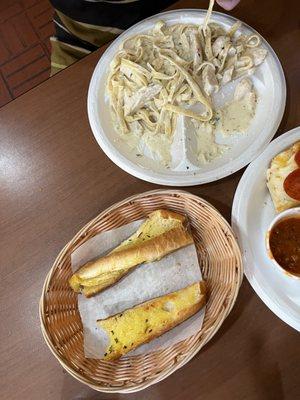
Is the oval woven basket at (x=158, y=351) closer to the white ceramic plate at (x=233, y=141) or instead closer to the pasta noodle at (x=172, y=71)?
the white ceramic plate at (x=233, y=141)

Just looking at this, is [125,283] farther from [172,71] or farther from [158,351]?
[172,71]

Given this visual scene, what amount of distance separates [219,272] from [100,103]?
2.45 ft

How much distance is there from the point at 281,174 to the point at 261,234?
0.20 m

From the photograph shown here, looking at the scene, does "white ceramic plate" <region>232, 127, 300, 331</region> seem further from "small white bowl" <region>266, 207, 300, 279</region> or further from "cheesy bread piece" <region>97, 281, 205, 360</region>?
"cheesy bread piece" <region>97, 281, 205, 360</region>

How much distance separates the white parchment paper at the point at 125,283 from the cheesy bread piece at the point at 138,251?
34 millimetres

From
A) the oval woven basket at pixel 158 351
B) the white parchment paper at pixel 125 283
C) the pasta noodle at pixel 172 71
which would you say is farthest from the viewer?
the pasta noodle at pixel 172 71

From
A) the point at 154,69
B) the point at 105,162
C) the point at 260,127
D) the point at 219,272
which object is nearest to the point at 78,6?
the point at 154,69

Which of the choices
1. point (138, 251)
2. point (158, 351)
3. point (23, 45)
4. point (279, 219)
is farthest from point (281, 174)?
point (23, 45)

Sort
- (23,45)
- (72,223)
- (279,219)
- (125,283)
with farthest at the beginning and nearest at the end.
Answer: (23,45) < (72,223) < (125,283) < (279,219)

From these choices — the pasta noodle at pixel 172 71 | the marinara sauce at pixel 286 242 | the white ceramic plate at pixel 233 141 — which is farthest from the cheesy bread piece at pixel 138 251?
the pasta noodle at pixel 172 71

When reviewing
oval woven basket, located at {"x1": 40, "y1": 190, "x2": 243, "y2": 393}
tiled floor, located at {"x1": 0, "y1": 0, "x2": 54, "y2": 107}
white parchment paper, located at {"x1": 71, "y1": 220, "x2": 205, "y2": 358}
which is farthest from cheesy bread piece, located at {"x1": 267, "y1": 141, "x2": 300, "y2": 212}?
tiled floor, located at {"x1": 0, "y1": 0, "x2": 54, "y2": 107}

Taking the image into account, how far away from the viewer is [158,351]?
1.42 metres

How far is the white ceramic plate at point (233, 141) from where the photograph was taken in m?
1.52

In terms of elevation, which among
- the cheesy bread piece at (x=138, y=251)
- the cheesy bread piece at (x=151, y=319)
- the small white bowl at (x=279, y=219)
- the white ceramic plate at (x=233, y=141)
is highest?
the white ceramic plate at (x=233, y=141)
